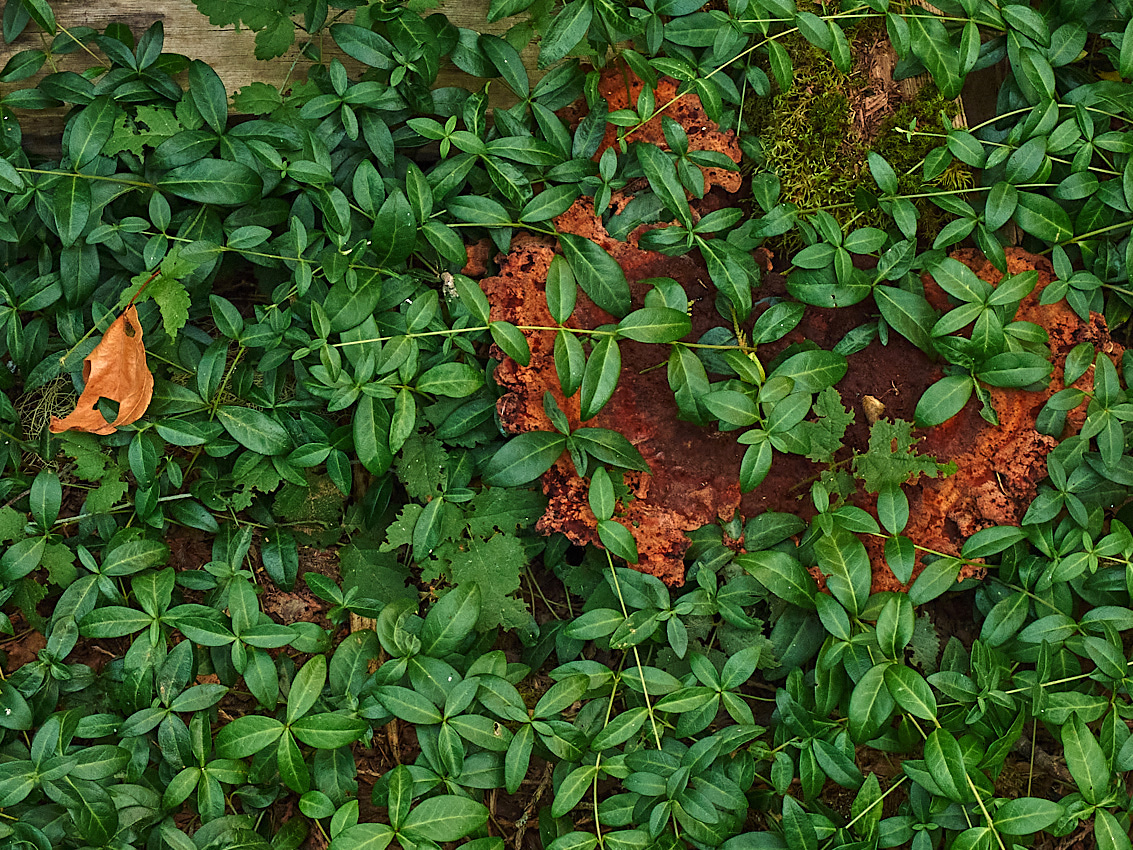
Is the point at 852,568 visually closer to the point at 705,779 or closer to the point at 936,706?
the point at 936,706

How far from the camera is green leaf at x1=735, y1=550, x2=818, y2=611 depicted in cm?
264

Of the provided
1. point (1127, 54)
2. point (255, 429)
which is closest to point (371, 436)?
point (255, 429)

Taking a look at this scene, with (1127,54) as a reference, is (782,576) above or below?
below

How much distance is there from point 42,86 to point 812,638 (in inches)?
118

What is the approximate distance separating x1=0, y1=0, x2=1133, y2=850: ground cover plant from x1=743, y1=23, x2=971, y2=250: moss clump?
22mm

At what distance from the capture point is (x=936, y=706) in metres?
2.55

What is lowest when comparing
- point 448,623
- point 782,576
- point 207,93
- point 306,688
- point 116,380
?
point 306,688

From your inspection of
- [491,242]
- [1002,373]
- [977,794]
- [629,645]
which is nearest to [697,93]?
[491,242]

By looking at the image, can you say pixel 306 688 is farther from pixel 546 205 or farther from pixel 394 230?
pixel 546 205

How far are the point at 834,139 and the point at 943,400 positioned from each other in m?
0.94

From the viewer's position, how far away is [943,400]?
8.68 feet

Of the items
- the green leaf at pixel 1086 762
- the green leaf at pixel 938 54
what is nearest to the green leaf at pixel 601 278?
the green leaf at pixel 938 54

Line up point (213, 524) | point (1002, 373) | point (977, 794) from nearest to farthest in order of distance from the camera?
point (977, 794), point (1002, 373), point (213, 524)

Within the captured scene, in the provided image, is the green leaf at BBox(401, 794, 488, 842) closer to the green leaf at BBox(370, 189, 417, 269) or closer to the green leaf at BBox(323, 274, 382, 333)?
the green leaf at BBox(323, 274, 382, 333)
